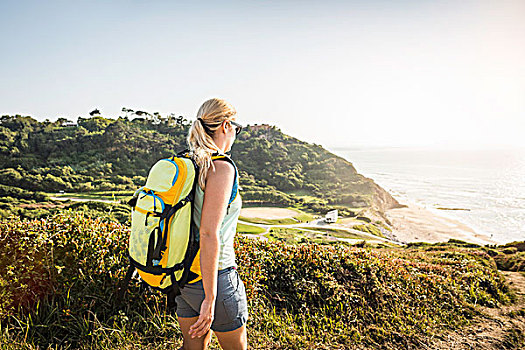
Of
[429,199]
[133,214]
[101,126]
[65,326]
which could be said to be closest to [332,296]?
[65,326]

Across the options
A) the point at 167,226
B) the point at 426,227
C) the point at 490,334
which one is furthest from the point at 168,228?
the point at 426,227

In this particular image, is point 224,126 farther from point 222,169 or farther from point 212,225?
point 212,225

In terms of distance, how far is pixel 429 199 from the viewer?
54.3 metres

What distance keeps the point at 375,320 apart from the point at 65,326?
2.93m

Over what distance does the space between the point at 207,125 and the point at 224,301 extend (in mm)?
816

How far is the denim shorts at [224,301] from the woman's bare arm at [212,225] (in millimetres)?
64

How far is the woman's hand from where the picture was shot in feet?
4.50

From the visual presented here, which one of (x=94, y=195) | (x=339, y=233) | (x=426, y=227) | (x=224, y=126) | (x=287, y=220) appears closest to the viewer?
(x=224, y=126)

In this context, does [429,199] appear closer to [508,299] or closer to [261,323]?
[508,299]

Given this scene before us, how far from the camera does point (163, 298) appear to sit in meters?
2.77

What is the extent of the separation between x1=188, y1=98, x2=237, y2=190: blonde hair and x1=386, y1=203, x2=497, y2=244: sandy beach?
34.2 m

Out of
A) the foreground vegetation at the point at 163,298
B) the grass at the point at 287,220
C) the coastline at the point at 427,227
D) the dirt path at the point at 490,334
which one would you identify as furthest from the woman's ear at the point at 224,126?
the grass at the point at 287,220

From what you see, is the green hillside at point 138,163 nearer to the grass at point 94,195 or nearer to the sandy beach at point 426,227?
the grass at point 94,195

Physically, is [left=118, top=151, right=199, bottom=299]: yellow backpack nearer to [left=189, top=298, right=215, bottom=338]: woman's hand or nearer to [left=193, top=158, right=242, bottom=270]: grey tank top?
[left=193, top=158, right=242, bottom=270]: grey tank top
